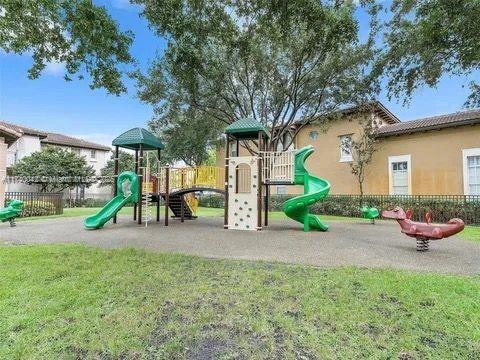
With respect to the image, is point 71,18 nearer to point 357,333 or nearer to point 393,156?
point 357,333

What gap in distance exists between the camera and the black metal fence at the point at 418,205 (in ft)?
45.0

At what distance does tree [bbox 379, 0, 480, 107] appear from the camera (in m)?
8.22

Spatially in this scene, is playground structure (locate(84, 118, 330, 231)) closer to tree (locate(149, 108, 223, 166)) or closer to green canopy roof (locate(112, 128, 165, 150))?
green canopy roof (locate(112, 128, 165, 150))

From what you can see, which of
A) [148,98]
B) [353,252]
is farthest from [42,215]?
[353,252]

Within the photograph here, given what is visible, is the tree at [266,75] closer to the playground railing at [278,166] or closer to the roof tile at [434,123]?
the roof tile at [434,123]

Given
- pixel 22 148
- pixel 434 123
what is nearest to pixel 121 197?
pixel 434 123

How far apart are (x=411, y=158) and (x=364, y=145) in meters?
2.55

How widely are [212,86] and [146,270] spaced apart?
45.7 feet

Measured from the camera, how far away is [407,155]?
17234mm

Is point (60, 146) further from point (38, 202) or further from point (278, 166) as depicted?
point (278, 166)

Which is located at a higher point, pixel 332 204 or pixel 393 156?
pixel 393 156

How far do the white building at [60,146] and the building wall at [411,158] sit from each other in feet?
75.2

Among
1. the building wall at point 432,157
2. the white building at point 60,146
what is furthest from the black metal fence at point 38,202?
the building wall at point 432,157

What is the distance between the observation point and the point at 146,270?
5164mm
